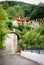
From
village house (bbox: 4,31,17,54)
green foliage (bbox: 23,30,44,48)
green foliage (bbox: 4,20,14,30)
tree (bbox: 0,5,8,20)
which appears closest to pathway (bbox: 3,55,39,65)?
village house (bbox: 4,31,17,54)

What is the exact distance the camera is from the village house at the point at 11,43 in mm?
2947


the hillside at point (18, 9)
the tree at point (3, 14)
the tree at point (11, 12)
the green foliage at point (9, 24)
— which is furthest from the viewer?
the green foliage at point (9, 24)

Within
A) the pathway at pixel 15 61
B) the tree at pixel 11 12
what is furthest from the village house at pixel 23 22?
the pathway at pixel 15 61

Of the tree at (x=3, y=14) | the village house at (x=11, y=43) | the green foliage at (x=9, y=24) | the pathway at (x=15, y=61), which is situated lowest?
the pathway at (x=15, y=61)

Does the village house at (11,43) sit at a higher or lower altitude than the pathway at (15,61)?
Result: higher

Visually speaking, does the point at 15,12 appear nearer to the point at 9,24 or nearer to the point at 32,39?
the point at 9,24

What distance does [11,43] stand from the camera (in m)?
3.00

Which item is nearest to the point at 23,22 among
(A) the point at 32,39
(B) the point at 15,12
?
(B) the point at 15,12

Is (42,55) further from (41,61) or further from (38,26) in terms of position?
(38,26)

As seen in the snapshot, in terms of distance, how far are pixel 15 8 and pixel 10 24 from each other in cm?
24

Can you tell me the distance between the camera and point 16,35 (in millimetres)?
2984

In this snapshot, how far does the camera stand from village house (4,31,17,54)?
2.95 meters

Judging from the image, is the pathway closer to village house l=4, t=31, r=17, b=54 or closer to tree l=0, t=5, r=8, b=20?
village house l=4, t=31, r=17, b=54

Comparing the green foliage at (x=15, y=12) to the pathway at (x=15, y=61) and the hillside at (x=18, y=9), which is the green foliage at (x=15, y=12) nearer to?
the hillside at (x=18, y=9)
